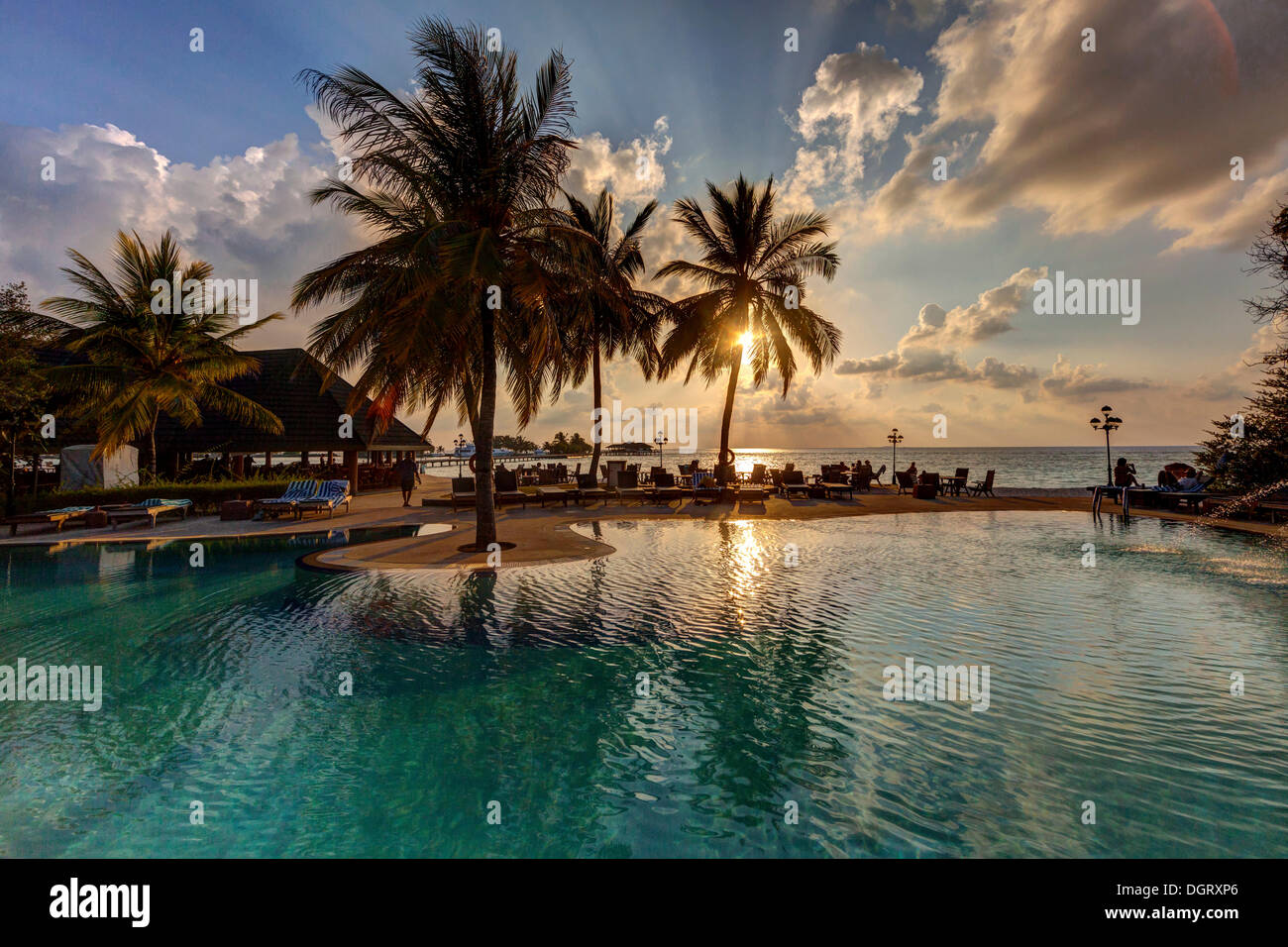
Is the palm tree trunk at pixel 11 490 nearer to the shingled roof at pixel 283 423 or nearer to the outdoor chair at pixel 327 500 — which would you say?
the shingled roof at pixel 283 423

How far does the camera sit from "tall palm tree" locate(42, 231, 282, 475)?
17297mm

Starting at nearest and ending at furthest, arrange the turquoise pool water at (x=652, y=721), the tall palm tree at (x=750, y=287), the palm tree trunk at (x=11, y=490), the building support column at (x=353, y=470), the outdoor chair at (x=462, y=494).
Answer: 1. the turquoise pool water at (x=652, y=721)
2. the palm tree trunk at (x=11, y=490)
3. the outdoor chair at (x=462, y=494)
4. the tall palm tree at (x=750, y=287)
5. the building support column at (x=353, y=470)

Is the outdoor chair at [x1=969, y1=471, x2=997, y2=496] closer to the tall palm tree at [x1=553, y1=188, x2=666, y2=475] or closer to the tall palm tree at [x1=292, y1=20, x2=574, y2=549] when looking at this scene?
the tall palm tree at [x1=553, y1=188, x2=666, y2=475]

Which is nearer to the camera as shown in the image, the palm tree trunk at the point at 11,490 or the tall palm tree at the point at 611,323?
the palm tree trunk at the point at 11,490

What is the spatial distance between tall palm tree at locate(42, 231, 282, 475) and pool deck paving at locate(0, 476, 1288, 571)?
14.4 ft

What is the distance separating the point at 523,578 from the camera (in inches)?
367

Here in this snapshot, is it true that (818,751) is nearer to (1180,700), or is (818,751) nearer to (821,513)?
(1180,700)

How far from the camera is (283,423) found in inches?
941

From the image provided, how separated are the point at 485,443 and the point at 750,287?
14.9m

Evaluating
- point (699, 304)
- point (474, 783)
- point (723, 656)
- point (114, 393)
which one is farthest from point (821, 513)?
point (114, 393)

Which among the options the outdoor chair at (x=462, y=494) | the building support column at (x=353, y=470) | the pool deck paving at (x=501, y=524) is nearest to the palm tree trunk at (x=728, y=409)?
the pool deck paving at (x=501, y=524)

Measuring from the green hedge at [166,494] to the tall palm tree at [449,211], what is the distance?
11425mm

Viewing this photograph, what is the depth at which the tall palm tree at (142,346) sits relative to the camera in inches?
681
